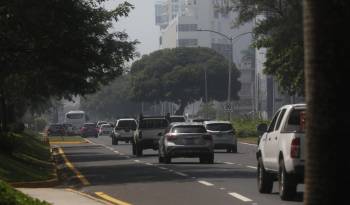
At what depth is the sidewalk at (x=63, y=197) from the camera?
1847 cm

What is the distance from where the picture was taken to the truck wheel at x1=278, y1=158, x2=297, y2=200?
Result: 1817 cm

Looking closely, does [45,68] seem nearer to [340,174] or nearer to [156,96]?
[340,174]

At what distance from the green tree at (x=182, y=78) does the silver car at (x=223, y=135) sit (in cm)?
7592

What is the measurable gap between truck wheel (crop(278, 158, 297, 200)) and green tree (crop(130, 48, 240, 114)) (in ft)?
351

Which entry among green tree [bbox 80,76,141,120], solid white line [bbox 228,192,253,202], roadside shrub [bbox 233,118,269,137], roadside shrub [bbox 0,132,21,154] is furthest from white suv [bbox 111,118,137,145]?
green tree [bbox 80,76,141,120]

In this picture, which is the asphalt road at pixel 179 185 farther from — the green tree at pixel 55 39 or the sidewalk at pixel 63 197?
the green tree at pixel 55 39

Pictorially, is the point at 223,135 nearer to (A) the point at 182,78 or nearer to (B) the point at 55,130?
(B) the point at 55,130

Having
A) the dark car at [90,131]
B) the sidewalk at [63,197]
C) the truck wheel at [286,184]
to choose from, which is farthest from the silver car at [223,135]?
the dark car at [90,131]

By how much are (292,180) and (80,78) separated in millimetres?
19266

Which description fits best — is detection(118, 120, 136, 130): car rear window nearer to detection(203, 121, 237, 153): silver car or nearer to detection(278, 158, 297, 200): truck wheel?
detection(203, 121, 237, 153): silver car

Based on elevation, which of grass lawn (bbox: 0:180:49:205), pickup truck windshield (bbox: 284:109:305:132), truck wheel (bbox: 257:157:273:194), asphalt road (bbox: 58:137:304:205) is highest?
pickup truck windshield (bbox: 284:109:305:132)

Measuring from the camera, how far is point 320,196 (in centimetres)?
656

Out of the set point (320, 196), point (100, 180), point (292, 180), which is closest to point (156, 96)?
point (100, 180)

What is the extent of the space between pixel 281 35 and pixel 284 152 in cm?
4488
